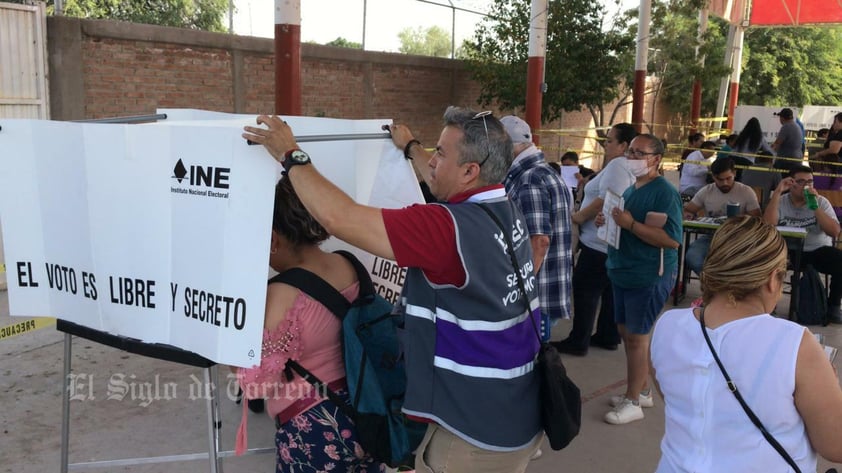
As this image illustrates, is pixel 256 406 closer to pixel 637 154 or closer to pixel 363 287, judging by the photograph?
pixel 363 287

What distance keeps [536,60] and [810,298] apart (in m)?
6.77

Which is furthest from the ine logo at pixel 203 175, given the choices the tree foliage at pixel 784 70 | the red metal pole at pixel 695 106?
the tree foliage at pixel 784 70

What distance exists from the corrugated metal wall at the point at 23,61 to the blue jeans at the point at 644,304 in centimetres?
655

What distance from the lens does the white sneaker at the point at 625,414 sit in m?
4.57

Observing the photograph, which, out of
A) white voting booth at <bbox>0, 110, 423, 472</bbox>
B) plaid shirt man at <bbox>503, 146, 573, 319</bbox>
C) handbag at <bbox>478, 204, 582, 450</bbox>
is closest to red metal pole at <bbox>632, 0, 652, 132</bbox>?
plaid shirt man at <bbox>503, 146, 573, 319</bbox>

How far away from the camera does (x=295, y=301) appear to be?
7.38 ft

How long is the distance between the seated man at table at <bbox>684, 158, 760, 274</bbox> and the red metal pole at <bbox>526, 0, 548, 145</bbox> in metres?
4.59

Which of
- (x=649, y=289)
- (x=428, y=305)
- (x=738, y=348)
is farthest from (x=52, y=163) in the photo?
(x=649, y=289)

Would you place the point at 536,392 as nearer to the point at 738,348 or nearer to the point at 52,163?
the point at 738,348

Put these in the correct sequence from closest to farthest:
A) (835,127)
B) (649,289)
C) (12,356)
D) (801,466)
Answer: (801,466) < (649,289) < (12,356) < (835,127)

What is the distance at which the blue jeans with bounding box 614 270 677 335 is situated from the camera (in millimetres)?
4344

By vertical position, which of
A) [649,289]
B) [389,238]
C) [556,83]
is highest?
[556,83]

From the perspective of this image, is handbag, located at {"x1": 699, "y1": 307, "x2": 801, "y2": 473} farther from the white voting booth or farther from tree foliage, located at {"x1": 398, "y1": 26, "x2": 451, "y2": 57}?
tree foliage, located at {"x1": 398, "y1": 26, "x2": 451, "y2": 57}

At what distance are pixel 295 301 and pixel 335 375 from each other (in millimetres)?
Answer: 306
